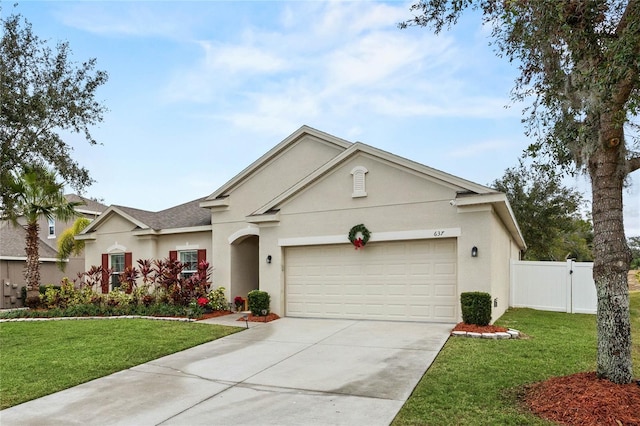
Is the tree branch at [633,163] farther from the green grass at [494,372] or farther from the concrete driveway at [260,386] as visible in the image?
the concrete driveway at [260,386]

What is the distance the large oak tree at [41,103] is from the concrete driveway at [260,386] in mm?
6981

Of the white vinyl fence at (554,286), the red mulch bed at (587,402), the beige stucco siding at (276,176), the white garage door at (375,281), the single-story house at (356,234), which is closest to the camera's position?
the red mulch bed at (587,402)

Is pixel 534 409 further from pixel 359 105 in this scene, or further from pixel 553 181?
pixel 359 105

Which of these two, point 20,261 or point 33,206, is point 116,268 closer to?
point 33,206

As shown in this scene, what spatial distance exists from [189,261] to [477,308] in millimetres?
10936

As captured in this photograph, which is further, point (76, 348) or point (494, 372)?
point (76, 348)

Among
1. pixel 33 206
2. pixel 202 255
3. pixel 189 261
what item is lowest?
pixel 189 261

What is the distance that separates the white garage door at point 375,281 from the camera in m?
11.3

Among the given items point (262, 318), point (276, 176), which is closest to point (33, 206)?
point (276, 176)

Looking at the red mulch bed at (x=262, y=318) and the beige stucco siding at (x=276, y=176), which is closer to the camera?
the red mulch bed at (x=262, y=318)

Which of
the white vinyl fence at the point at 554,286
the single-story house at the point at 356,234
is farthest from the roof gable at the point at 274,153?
the white vinyl fence at the point at 554,286

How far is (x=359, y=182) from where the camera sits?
12.3 meters

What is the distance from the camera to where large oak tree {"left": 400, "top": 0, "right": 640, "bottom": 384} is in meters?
4.93

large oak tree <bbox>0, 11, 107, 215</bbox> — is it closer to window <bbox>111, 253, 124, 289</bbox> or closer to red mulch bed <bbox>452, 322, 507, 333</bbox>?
window <bbox>111, 253, 124, 289</bbox>
